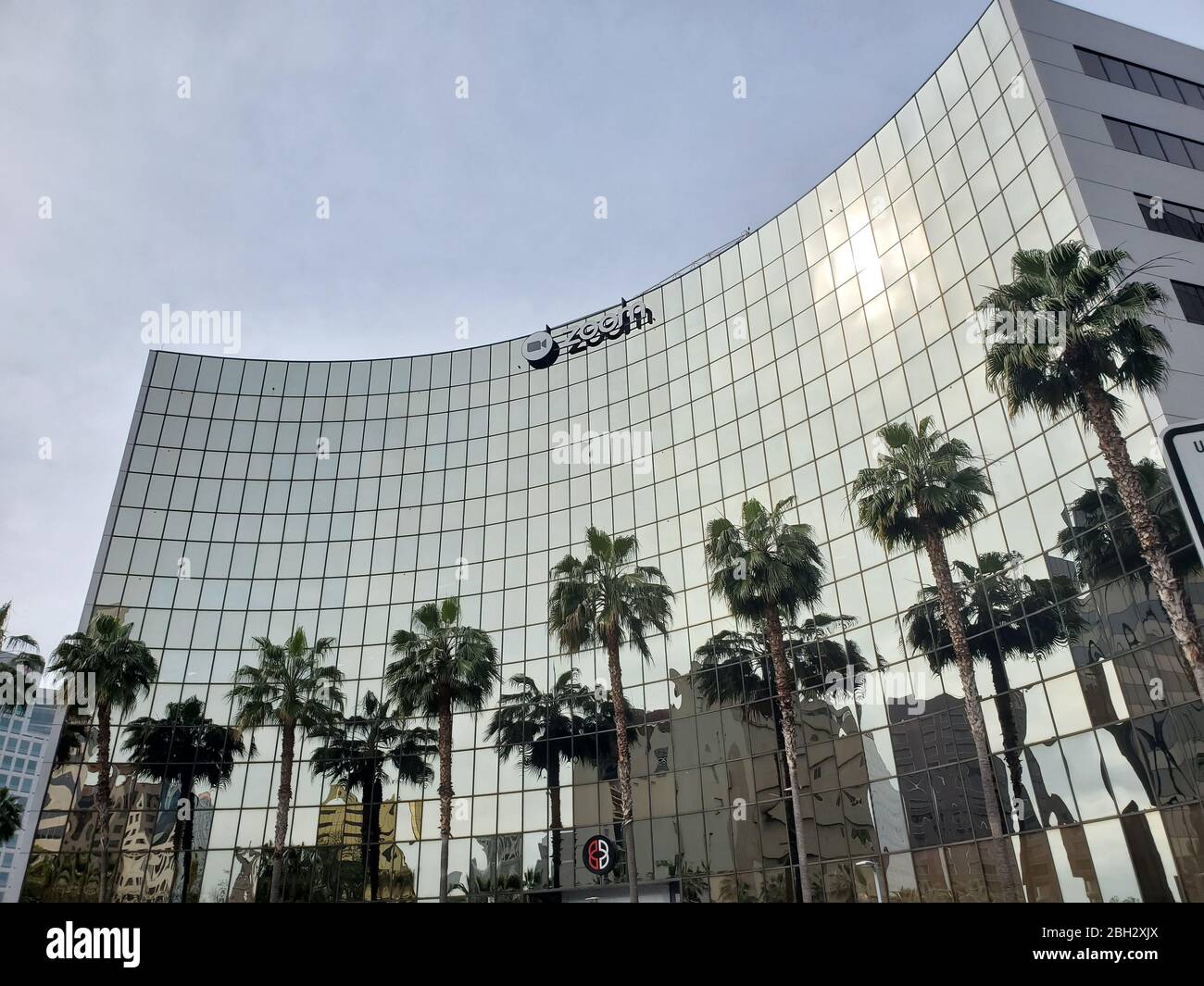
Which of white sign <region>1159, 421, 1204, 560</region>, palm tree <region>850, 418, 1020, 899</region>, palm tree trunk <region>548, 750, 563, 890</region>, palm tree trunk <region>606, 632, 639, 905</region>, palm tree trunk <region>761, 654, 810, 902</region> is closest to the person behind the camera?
white sign <region>1159, 421, 1204, 560</region>

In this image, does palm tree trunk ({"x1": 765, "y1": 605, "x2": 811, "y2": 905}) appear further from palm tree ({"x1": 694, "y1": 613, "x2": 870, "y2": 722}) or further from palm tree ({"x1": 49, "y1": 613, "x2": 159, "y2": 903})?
A: palm tree ({"x1": 49, "y1": 613, "x2": 159, "y2": 903})

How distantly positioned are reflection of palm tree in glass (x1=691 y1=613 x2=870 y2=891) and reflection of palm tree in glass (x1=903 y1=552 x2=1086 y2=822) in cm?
353

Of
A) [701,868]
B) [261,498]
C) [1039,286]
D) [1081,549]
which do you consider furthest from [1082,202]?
[261,498]

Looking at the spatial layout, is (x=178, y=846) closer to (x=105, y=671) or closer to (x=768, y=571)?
(x=105, y=671)

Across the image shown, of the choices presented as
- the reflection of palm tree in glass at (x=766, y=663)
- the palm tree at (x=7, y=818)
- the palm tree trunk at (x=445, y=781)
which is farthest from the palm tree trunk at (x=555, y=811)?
the palm tree at (x=7, y=818)

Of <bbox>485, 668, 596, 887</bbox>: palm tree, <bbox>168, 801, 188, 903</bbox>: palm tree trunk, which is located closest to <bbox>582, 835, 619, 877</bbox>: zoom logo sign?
<bbox>485, 668, 596, 887</bbox>: palm tree

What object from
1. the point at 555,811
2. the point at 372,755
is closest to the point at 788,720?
the point at 555,811

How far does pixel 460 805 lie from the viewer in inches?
1694

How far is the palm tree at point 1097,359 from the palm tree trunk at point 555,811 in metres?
27.4

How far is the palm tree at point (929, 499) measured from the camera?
97.7 ft

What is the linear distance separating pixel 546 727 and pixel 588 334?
24727mm

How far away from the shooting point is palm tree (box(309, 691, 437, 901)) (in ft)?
146
